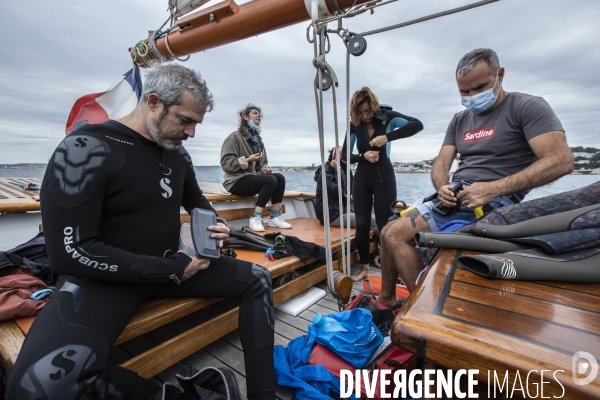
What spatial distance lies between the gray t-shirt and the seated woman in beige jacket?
193cm

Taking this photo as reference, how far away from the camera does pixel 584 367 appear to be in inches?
19.1

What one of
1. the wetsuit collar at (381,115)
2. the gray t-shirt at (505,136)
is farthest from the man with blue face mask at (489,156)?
the wetsuit collar at (381,115)

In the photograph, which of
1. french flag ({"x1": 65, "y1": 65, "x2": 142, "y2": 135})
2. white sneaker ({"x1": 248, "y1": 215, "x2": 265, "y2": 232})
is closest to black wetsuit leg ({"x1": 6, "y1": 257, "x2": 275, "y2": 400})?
white sneaker ({"x1": 248, "y1": 215, "x2": 265, "y2": 232})

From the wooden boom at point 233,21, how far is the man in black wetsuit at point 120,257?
606 millimetres

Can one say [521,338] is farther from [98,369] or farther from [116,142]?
[116,142]

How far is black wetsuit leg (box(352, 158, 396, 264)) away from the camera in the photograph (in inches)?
A: 99.3

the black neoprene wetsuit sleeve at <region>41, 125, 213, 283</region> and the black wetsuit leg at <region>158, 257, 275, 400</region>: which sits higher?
the black neoprene wetsuit sleeve at <region>41, 125, 213, 283</region>

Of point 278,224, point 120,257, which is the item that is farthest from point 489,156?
point 278,224

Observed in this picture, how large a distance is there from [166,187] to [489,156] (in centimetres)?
175

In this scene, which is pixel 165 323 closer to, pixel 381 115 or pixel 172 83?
pixel 172 83

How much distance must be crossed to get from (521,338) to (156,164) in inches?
53.5

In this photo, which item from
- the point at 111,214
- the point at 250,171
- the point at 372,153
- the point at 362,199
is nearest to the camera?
the point at 111,214

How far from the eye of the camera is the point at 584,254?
0.93 metres

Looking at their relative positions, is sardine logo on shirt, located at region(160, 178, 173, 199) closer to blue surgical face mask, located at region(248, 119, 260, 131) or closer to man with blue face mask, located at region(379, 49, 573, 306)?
man with blue face mask, located at region(379, 49, 573, 306)
